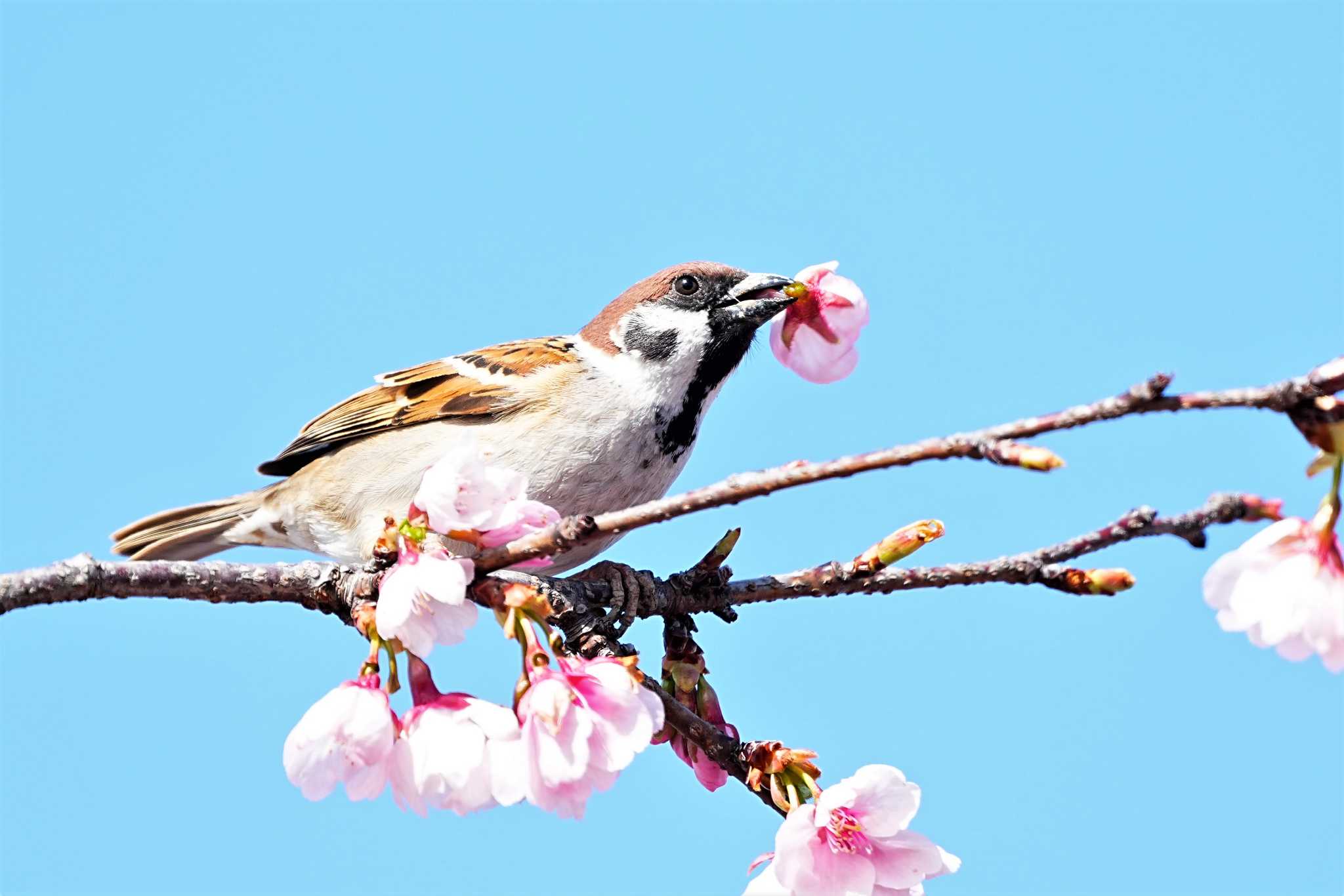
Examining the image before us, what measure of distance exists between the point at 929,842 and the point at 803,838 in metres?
0.27

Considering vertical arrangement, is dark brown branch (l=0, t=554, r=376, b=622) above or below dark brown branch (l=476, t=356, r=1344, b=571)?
above

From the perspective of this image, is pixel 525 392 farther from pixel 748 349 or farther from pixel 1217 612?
pixel 1217 612

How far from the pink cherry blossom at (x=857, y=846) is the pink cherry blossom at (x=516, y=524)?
72 centimetres

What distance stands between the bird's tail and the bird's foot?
9.89 feet

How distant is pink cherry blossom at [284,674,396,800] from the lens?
92.0 inches

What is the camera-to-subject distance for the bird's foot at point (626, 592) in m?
3.24

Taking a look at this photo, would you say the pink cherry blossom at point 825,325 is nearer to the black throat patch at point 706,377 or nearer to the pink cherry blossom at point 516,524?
the pink cherry blossom at point 516,524

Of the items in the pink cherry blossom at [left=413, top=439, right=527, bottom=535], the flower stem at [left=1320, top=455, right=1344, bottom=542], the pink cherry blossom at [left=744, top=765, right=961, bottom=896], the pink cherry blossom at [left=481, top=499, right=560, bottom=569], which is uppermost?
the pink cherry blossom at [left=413, top=439, right=527, bottom=535]

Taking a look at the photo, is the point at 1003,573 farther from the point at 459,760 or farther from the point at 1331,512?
the point at 459,760

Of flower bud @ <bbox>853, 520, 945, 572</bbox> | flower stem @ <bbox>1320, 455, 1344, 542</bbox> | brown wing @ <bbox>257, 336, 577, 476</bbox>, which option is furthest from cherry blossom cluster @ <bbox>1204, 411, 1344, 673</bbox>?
brown wing @ <bbox>257, 336, 577, 476</bbox>

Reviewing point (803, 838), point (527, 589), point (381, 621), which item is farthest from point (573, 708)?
point (803, 838)

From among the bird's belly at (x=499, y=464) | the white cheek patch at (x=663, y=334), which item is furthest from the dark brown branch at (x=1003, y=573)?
the white cheek patch at (x=663, y=334)

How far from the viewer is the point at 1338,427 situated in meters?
1.96

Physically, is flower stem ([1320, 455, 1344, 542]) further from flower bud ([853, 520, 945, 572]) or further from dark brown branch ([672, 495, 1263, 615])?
flower bud ([853, 520, 945, 572])
